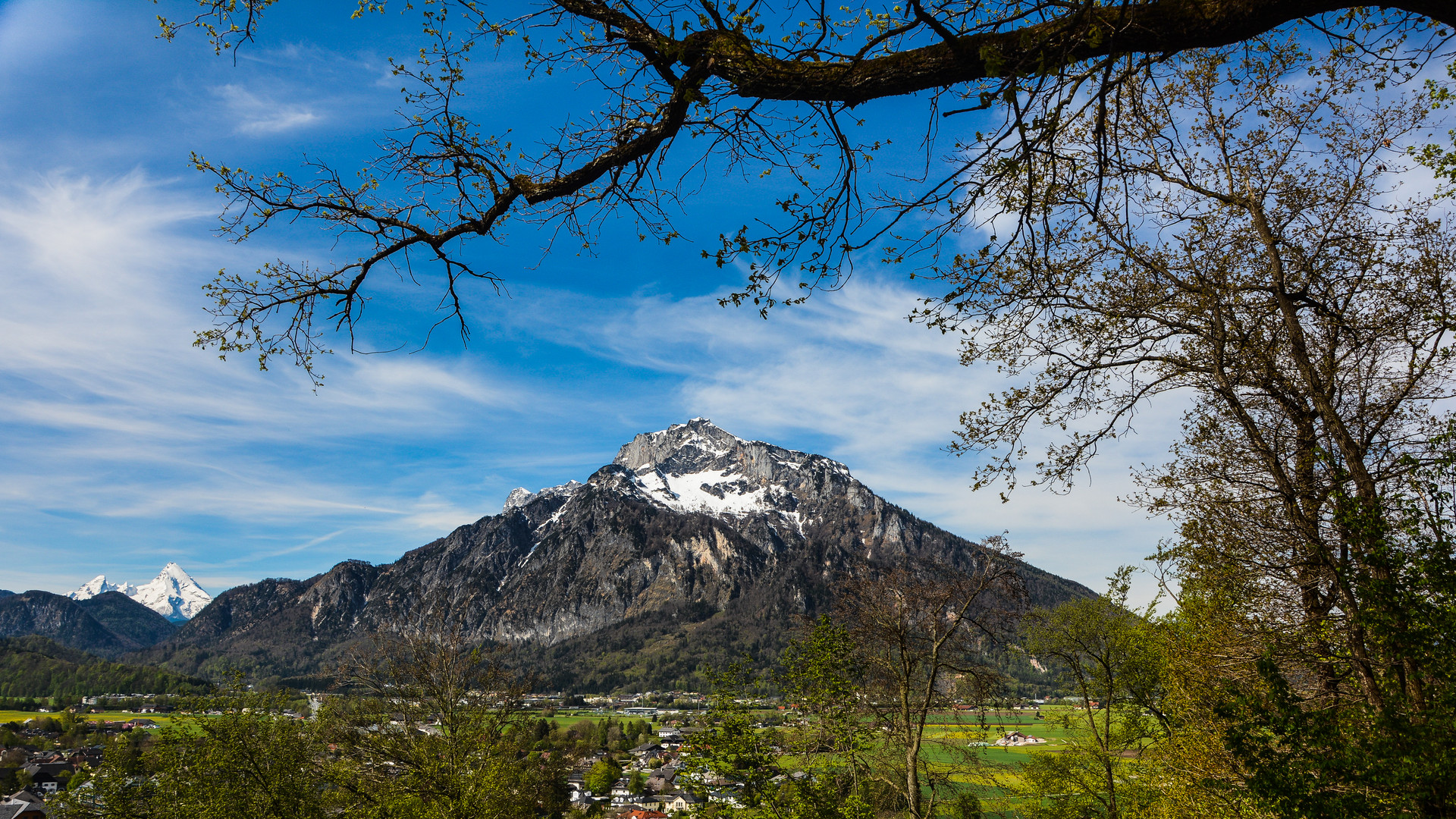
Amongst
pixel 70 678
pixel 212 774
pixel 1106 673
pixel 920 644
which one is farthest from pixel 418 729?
pixel 70 678

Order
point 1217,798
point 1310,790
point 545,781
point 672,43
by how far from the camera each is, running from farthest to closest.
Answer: point 545,781
point 1217,798
point 1310,790
point 672,43

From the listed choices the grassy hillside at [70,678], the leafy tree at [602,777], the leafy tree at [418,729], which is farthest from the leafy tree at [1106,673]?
the grassy hillside at [70,678]

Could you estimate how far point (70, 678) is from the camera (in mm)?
158875

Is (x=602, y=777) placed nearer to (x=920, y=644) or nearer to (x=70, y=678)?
(x=920, y=644)

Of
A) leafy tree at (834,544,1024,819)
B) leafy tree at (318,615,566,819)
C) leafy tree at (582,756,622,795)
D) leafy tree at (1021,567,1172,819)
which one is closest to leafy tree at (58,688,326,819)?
leafy tree at (318,615,566,819)

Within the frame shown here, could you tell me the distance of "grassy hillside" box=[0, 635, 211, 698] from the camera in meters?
148

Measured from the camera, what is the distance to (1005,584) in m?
16.1

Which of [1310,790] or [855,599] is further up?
[855,599]

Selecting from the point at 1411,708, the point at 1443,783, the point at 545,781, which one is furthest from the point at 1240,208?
the point at 545,781

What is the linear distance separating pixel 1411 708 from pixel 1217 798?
5544mm

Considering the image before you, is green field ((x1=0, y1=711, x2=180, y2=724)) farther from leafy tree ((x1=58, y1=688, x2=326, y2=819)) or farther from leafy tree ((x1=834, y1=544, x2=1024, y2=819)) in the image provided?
leafy tree ((x1=834, y1=544, x2=1024, y2=819))

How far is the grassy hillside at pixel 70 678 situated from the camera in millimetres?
147500

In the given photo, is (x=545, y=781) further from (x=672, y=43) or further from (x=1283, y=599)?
(x=672, y=43)

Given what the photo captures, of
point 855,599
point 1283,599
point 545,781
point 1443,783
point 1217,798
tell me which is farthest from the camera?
point 545,781
